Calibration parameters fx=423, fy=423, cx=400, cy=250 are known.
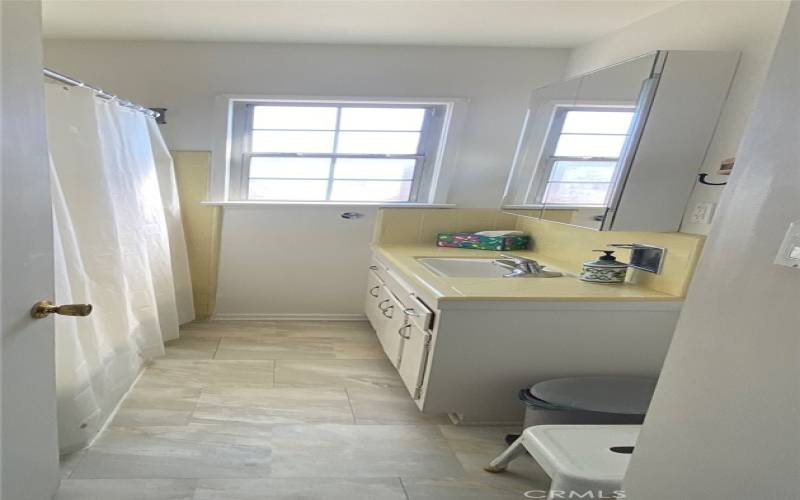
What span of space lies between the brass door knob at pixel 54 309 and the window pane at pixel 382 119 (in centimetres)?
234

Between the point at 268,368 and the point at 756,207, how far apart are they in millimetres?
2481

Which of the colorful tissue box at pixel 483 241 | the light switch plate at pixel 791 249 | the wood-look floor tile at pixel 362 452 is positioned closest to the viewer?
the light switch plate at pixel 791 249

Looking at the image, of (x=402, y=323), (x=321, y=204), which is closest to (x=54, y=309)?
(x=402, y=323)

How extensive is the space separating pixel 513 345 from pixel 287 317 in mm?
2037

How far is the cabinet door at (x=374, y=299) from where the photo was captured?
111 inches

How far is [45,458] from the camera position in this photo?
4.30 ft

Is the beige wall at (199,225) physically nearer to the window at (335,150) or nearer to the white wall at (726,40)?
the window at (335,150)

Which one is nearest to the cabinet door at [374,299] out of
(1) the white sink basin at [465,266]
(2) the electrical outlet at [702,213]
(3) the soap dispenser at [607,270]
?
(1) the white sink basin at [465,266]

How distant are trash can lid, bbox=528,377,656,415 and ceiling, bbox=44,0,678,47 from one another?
1.78m

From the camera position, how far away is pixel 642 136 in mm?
1831

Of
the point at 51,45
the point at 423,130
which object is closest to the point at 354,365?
the point at 423,130

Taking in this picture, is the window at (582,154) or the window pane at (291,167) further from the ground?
the window at (582,154)

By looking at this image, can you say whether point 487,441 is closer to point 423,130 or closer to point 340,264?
point 340,264

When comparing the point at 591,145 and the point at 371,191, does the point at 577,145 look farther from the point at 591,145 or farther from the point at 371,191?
the point at 371,191
